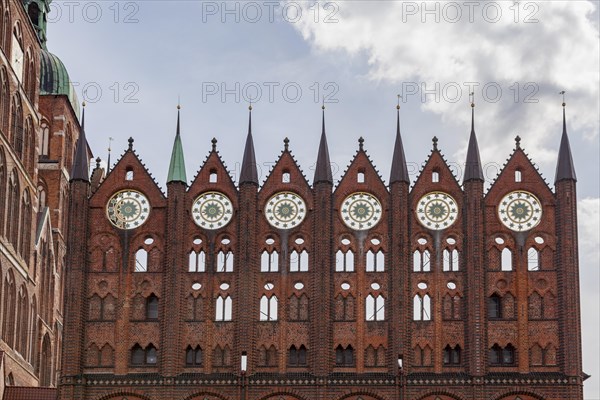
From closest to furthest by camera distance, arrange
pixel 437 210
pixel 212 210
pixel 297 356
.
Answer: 1. pixel 297 356
2. pixel 437 210
3. pixel 212 210

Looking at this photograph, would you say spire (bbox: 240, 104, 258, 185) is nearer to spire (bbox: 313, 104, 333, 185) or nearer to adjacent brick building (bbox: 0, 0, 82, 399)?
spire (bbox: 313, 104, 333, 185)

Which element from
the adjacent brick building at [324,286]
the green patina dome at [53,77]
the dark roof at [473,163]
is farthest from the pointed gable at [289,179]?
the green patina dome at [53,77]

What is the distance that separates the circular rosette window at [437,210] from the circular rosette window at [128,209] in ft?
42.6

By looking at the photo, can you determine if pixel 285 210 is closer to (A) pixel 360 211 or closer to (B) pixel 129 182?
(A) pixel 360 211

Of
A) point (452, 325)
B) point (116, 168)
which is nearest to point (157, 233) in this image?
point (116, 168)

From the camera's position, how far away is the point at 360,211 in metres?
65.1

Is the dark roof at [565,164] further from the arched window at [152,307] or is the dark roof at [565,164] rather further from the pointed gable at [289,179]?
the arched window at [152,307]

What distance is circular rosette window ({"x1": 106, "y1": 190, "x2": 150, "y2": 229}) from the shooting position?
65375mm

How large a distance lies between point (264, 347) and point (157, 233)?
7481 mm

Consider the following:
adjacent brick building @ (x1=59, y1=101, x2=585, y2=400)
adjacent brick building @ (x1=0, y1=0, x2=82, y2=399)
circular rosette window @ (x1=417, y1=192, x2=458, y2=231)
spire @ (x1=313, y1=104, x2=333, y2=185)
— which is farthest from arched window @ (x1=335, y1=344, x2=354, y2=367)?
adjacent brick building @ (x1=0, y1=0, x2=82, y2=399)

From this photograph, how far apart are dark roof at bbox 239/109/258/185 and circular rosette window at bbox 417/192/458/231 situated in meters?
7.94

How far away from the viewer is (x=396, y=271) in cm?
6353

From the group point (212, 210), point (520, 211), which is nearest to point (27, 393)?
point (212, 210)

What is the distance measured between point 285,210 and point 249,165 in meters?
2.81
